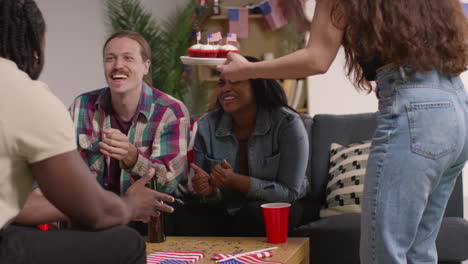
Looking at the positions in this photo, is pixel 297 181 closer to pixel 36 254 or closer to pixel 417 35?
pixel 417 35

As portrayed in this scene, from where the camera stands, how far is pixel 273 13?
5.48m

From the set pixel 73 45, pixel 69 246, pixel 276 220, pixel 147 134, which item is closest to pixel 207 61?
pixel 147 134

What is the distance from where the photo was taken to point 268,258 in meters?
2.17

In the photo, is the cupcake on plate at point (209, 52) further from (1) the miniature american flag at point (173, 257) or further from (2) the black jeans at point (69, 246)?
(2) the black jeans at point (69, 246)

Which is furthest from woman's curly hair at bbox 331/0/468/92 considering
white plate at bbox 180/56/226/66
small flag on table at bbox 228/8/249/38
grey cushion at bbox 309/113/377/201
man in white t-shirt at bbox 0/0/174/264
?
small flag on table at bbox 228/8/249/38

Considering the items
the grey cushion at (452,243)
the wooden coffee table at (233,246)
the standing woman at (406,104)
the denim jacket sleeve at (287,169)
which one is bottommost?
the grey cushion at (452,243)

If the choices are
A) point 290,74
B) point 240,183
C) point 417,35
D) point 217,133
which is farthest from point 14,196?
point 217,133

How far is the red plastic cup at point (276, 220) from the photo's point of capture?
2.30 metres

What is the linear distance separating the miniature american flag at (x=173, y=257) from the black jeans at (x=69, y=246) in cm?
81

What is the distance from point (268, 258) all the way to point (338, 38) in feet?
2.70

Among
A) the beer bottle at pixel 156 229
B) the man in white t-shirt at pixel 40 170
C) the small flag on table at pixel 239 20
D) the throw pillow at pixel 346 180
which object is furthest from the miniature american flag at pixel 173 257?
the small flag on table at pixel 239 20

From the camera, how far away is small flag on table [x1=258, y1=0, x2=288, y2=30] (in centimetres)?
545

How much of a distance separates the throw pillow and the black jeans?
1935mm

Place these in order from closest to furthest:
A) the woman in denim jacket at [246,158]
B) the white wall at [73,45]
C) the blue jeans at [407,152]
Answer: the blue jeans at [407,152] → the woman in denim jacket at [246,158] → the white wall at [73,45]
